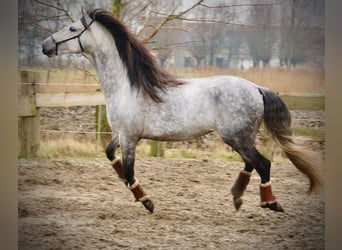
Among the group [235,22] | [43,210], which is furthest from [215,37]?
[43,210]

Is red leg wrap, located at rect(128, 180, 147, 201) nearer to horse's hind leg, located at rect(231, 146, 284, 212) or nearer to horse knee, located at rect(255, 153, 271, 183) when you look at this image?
horse's hind leg, located at rect(231, 146, 284, 212)

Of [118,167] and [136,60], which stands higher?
[136,60]

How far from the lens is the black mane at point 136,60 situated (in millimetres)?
3238

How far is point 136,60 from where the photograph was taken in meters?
3.25

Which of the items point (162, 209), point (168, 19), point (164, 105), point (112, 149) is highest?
point (168, 19)

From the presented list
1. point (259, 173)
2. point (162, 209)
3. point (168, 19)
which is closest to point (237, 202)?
point (259, 173)

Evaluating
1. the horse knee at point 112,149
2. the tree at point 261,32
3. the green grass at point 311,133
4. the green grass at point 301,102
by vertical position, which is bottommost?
the horse knee at point 112,149

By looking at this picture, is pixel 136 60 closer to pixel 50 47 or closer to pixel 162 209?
pixel 50 47

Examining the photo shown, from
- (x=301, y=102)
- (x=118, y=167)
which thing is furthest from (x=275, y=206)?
(x=118, y=167)

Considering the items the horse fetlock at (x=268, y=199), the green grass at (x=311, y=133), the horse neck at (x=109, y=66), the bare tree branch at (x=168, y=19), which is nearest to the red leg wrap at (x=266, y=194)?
the horse fetlock at (x=268, y=199)

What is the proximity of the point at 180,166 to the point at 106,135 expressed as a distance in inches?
19.7

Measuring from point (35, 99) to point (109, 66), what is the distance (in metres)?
0.51

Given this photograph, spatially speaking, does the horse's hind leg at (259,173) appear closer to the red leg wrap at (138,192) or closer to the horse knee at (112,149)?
the red leg wrap at (138,192)

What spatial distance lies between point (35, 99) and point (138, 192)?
2.85 ft
